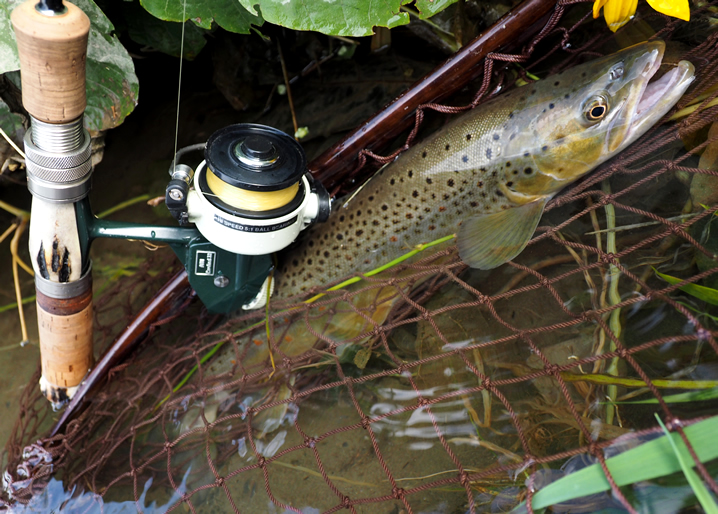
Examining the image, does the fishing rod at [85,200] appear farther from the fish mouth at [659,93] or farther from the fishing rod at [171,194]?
the fish mouth at [659,93]

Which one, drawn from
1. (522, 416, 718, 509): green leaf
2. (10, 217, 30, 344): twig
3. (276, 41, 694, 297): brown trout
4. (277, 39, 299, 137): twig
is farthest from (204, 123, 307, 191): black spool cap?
(10, 217, 30, 344): twig

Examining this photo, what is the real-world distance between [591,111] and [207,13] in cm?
122

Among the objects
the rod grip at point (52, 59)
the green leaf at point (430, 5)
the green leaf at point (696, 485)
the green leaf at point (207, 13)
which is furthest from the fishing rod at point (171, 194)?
the green leaf at point (696, 485)

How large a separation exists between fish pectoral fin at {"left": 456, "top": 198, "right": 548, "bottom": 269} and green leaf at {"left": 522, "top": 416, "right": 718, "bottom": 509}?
622 mm

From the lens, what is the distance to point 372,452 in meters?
1.36

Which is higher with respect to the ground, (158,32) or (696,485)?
(696,485)

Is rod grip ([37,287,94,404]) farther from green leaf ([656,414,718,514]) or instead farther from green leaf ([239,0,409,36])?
green leaf ([656,414,718,514])

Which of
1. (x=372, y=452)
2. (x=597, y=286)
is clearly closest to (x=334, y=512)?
(x=372, y=452)

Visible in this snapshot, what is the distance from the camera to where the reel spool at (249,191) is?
4.34 ft

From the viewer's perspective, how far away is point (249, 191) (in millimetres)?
1333

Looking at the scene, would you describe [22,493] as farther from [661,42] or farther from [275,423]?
[661,42]

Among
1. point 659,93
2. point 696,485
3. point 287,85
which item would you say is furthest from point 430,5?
point 696,485

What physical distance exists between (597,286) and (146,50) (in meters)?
2.14

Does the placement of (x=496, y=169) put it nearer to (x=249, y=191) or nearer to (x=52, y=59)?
(x=249, y=191)
